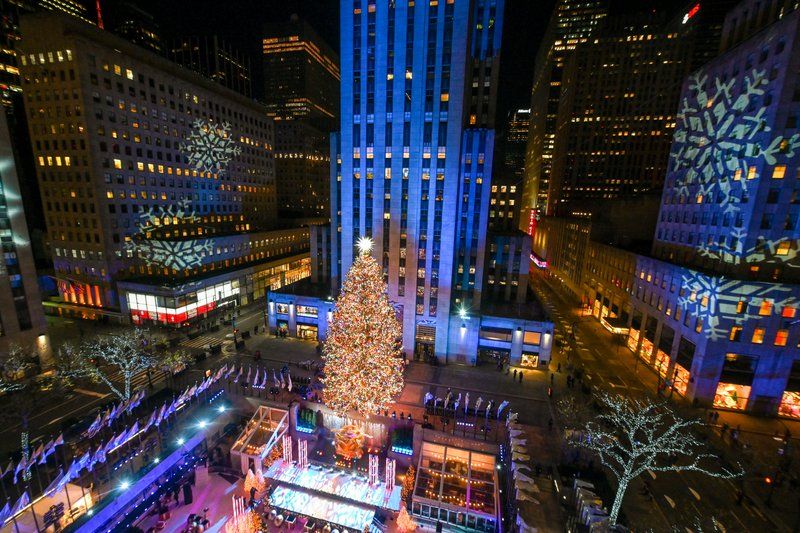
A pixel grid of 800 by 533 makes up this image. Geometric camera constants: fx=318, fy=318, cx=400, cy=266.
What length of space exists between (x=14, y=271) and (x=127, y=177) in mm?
18519

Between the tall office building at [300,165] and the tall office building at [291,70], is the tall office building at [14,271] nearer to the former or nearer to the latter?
the tall office building at [300,165]

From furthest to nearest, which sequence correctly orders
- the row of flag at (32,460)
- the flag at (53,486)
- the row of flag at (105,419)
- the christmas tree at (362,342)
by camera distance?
the christmas tree at (362,342) < the row of flag at (105,419) < the row of flag at (32,460) < the flag at (53,486)

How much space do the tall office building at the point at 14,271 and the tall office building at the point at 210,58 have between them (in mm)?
112725

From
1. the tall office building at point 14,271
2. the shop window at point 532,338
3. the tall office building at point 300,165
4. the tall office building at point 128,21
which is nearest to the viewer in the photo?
the tall office building at point 14,271

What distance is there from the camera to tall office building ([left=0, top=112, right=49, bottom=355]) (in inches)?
1214

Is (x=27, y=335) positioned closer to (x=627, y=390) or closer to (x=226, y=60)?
(x=627, y=390)

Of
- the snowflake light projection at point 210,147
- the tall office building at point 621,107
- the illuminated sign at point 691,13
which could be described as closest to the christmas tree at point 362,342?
the snowflake light projection at point 210,147

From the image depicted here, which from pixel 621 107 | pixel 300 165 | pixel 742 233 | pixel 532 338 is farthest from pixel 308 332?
pixel 621 107

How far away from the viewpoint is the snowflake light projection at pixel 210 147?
54438 mm

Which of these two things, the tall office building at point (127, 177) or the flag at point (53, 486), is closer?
the flag at point (53, 486)

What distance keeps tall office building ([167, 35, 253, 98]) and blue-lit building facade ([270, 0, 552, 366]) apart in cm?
11620

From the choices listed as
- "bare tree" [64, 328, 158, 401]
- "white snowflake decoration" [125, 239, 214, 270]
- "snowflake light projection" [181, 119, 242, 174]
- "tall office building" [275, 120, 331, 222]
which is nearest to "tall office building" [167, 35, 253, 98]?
"tall office building" [275, 120, 331, 222]

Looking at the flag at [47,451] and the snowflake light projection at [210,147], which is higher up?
the snowflake light projection at [210,147]

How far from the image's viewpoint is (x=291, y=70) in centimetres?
14938
